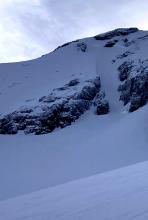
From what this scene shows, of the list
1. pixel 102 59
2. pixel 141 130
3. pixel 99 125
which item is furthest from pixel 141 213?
pixel 102 59

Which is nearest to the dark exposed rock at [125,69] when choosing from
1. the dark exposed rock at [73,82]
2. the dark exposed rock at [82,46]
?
the dark exposed rock at [73,82]

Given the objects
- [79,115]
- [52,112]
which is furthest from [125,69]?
[52,112]

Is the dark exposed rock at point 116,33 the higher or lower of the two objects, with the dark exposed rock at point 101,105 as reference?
higher

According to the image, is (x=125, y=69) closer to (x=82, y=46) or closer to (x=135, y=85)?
(x=135, y=85)

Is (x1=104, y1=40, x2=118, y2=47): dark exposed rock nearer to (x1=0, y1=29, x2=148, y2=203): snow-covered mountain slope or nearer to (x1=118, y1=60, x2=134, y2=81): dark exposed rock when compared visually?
(x1=0, y1=29, x2=148, y2=203): snow-covered mountain slope

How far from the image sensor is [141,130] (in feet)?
115

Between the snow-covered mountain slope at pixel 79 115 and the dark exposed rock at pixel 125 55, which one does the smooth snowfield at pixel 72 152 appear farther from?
the dark exposed rock at pixel 125 55

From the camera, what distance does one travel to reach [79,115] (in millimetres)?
43031

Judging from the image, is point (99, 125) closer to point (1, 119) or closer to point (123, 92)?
point (123, 92)

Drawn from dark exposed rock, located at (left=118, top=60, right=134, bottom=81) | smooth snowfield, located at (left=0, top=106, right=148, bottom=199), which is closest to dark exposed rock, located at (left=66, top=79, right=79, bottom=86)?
dark exposed rock, located at (left=118, top=60, right=134, bottom=81)

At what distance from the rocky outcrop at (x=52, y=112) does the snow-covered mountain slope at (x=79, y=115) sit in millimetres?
169

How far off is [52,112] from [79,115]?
3.02m

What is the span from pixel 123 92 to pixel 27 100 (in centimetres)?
1194

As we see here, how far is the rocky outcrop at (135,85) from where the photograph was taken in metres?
41.2
